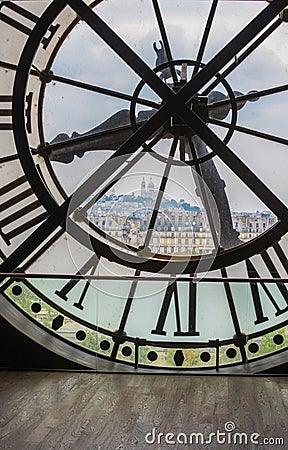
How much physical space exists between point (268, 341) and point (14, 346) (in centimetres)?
136

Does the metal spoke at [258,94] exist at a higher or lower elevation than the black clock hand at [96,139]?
higher

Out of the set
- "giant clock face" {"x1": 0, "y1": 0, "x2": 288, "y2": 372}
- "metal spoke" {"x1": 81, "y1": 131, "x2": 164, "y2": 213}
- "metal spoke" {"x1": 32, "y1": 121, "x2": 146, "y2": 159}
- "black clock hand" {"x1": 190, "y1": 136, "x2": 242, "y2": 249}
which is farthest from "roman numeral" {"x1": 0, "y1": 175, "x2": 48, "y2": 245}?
"black clock hand" {"x1": 190, "y1": 136, "x2": 242, "y2": 249}

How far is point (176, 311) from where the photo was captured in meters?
4.12

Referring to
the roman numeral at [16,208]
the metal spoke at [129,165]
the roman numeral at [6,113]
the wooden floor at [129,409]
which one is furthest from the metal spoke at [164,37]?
the wooden floor at [129,409]

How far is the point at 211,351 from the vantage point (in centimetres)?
407

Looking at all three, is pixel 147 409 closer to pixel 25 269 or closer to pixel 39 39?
pixel 25 269

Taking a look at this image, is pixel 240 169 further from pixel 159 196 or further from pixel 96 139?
pixel 96 139

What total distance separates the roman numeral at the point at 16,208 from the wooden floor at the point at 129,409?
819 mm

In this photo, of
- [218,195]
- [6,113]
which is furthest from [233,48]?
[6,113]

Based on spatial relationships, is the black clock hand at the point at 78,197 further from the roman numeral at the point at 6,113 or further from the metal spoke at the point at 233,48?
the roman numeral at the point at 6,113

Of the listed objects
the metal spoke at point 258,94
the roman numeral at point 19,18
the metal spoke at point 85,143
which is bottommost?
the metal spoke at point 85,143

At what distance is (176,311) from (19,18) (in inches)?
71.8

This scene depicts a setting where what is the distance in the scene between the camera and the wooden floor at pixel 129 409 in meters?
3.01

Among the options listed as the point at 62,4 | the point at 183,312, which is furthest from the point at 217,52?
the point at 183,312
